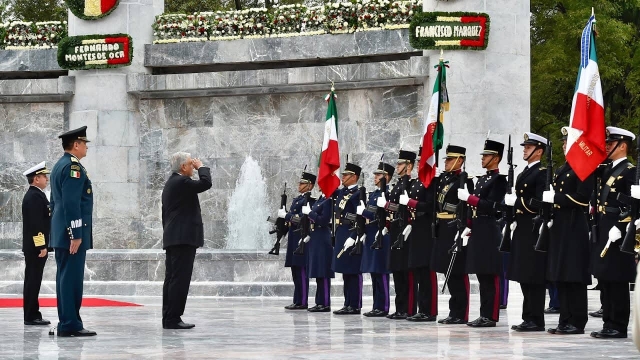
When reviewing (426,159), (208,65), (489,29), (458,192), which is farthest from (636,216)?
(208,65)

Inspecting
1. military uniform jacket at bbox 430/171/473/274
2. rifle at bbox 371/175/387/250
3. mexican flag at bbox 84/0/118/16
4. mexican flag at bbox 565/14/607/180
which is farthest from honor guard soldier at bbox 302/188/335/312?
mexican flag at bbox 84/0/118/16

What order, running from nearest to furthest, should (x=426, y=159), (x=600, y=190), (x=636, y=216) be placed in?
(x=636, y=216), (x=600, y=190), (x=426, y=159)

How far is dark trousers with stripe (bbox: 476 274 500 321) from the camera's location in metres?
12.7

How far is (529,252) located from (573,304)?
0.72 m

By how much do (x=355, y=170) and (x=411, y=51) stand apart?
6206mm

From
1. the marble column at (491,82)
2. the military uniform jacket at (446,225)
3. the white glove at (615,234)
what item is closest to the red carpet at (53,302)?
the military uniform jacket at (446,225)

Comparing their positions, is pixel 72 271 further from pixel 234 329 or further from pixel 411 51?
pixel 411 51

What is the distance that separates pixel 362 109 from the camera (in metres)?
21.9

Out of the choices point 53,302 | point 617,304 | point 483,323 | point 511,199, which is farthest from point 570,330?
point 53,302

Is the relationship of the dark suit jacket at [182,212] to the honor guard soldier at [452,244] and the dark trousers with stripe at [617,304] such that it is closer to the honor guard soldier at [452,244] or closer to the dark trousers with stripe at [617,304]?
the honor guard soldier at [452,244]

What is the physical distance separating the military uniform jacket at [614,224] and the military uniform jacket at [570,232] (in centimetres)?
33

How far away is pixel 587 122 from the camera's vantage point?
11609mm

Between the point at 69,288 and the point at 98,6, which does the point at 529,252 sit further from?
the point at 98,6

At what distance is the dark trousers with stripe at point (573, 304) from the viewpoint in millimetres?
11586
